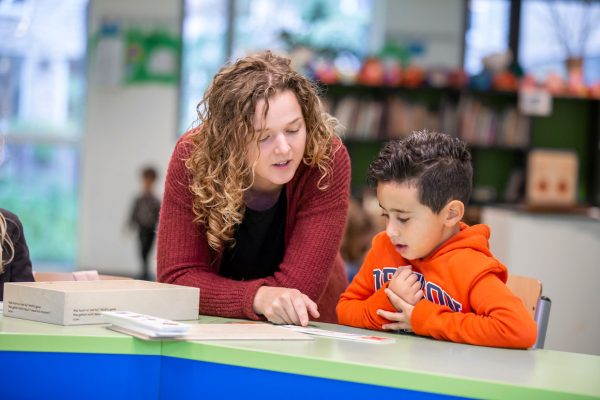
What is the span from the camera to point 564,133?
Answer: 7371 mm

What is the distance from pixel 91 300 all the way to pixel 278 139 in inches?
21.7

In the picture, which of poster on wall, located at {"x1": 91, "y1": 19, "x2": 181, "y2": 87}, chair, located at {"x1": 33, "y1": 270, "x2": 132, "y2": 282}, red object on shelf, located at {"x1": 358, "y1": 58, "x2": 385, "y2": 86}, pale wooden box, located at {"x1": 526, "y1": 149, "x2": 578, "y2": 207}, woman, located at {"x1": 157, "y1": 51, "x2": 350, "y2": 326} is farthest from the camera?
poster on wall, located at {"x1": 91, "y1": 19, "x2": 181, "y2": 87}

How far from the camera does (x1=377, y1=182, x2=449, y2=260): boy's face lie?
5.94ft

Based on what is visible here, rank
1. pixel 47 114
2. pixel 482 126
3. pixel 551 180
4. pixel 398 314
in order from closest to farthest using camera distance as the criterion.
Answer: pixel 398 314
pixel 551 180
pixel 482 126
pixel 47 114

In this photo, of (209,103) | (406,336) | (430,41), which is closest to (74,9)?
(430,41)

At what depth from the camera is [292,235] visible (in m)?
2.07

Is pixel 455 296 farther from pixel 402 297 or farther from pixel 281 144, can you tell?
pixel 281 144

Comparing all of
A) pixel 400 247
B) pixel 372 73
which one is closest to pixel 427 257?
pixel 400 247

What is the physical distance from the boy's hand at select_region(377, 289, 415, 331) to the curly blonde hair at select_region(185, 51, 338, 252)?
0.36 m

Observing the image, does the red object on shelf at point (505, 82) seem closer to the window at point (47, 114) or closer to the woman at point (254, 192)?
the window at point (47, 114)

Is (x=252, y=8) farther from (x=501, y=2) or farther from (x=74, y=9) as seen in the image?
(x=501, y=2)

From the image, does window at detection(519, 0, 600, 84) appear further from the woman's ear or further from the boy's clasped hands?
the boy's clasped hands

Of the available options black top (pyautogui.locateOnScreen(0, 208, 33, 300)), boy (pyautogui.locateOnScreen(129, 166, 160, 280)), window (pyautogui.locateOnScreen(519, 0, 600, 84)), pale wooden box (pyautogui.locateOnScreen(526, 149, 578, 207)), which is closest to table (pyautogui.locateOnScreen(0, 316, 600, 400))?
black top (pyautogui.locateOnScreen(0, 208, 33, 300))

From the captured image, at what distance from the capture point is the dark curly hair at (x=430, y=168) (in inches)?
71.9
